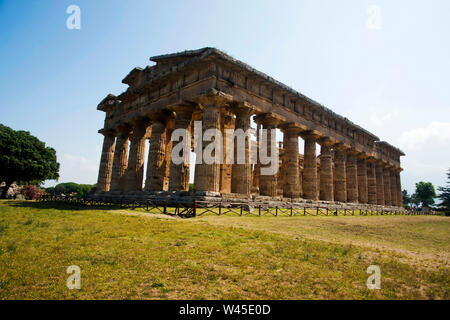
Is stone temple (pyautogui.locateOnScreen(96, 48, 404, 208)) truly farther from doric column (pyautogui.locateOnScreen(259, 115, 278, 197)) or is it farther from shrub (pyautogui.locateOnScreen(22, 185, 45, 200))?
shrub (pyautogui.locateOnScreen(22, 185, 45, 200))

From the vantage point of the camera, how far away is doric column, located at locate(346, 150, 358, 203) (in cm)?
3616

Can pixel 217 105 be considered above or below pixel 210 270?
above

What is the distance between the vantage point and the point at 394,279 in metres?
5.14

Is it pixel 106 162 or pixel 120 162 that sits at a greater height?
pixel 106 162

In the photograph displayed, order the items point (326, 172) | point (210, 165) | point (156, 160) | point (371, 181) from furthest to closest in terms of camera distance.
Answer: point (371, 181) < point (326, 172) < point (156, 160) < point (210, 165)

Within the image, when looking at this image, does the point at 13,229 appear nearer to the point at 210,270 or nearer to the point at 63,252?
the point at 63,252

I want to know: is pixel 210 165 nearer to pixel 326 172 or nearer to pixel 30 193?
pixel 326 172

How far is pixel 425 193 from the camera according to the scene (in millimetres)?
84500

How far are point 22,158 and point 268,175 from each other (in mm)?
40657

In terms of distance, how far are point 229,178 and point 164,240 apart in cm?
1597

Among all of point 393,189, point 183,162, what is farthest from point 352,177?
point 183,162

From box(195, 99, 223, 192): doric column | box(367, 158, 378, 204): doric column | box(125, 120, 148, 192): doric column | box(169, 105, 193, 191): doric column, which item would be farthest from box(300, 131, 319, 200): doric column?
box(125, 120, 148, 192): doric column
